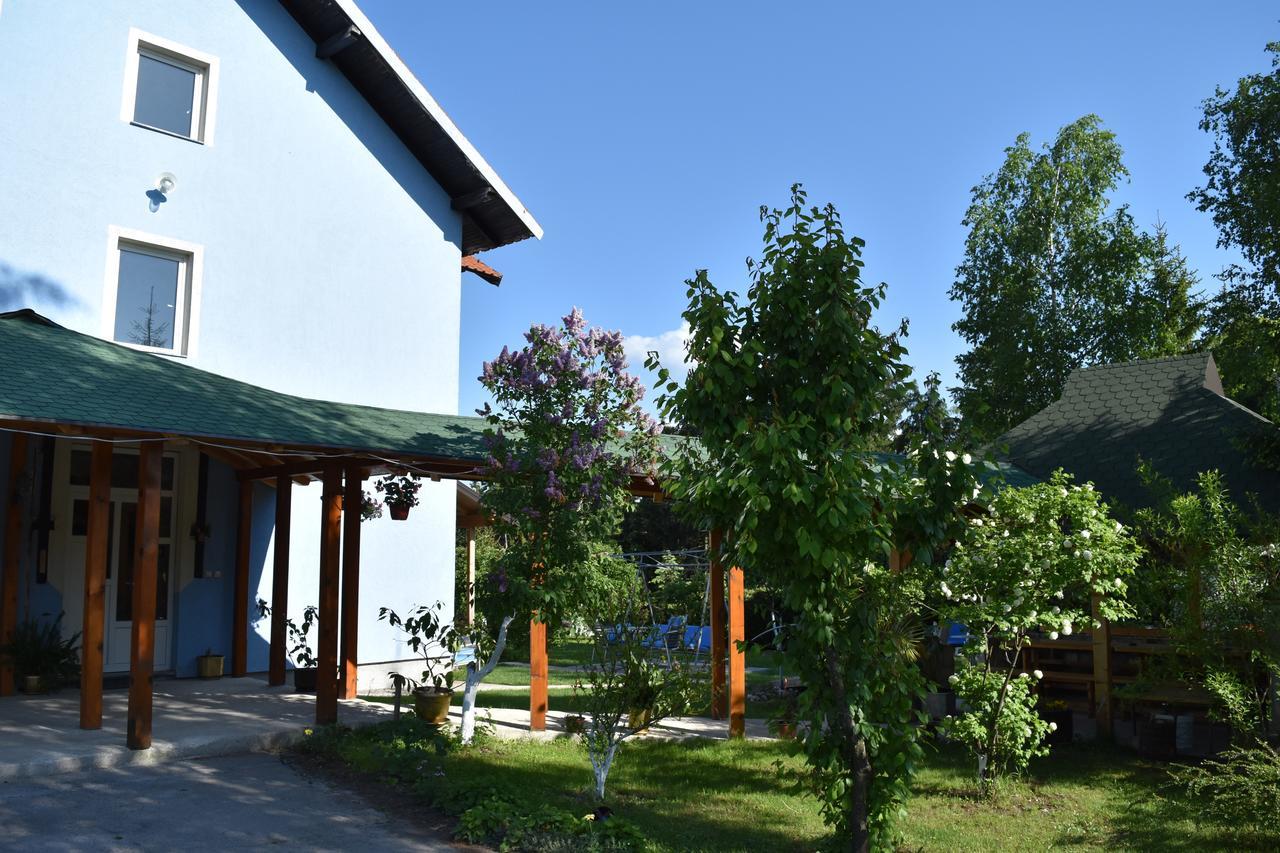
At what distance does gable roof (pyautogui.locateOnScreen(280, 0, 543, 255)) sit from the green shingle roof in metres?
4.52

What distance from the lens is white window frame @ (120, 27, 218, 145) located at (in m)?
11.7

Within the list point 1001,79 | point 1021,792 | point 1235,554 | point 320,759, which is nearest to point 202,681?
point 320,759

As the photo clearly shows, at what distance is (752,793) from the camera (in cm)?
843

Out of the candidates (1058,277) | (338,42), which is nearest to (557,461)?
(338,42)

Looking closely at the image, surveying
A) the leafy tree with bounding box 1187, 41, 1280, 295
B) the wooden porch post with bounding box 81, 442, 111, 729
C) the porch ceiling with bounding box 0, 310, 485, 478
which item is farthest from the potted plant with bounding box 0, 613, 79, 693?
the leafy tree with bounding box 1187, 41, 1280, 295

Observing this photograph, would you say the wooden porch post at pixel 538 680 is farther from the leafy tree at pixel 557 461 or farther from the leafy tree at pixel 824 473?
the leafy tree at pixel 824 473

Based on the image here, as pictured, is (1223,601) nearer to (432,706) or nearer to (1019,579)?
(1019,579)

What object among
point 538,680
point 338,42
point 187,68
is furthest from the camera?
point 338,42

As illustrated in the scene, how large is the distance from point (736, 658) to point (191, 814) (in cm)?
553

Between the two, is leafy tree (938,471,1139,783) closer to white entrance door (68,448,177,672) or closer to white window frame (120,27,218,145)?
white entrance door (68,448,177,672)

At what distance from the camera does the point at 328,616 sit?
372 inches

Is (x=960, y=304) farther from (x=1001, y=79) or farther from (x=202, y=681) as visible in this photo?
(x=202, y=681)

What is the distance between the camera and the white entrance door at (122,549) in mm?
11766

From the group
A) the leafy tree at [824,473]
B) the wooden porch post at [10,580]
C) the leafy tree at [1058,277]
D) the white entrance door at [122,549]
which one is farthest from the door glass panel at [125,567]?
the leafy tree at [1058,277]
